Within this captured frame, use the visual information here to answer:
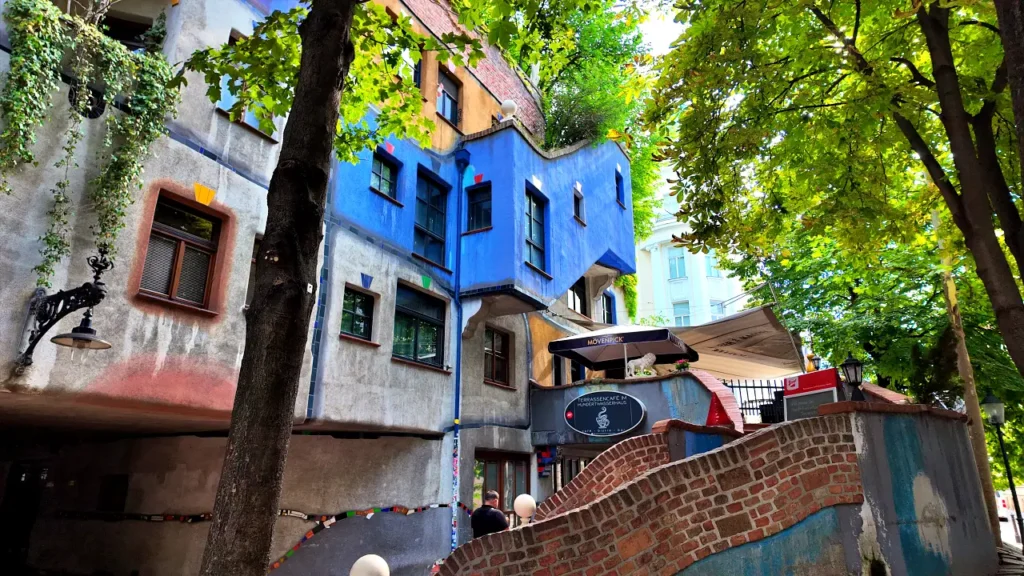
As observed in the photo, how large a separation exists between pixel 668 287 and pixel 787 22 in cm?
3601

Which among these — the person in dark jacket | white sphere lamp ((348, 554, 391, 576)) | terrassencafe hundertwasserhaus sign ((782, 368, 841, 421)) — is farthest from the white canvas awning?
white sphere lamp ((348, 554, 391, 576))

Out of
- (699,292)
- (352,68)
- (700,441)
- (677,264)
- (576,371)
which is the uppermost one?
(677,264)

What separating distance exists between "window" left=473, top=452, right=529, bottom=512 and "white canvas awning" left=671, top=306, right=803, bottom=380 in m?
5.48

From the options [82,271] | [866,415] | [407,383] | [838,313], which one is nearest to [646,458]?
[866,415]

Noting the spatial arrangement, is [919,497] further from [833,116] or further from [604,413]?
[604,413]

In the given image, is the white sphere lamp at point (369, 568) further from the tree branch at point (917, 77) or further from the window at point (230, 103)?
the tree branch at point (917, 77)

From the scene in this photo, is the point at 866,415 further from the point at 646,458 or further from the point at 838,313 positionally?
the point at 838,313

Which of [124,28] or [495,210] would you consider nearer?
[124,28]

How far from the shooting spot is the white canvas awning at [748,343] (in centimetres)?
1529

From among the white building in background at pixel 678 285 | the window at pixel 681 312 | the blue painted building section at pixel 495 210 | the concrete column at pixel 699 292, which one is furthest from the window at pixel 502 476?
the window at pixel 681 312

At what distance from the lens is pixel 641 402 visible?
1420 cm

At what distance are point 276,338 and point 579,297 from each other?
17.6 meters

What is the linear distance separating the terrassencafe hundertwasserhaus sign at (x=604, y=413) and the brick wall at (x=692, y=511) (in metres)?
8.76

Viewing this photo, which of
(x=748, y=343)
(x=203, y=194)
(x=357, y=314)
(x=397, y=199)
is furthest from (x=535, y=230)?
(x=203, y=194)
